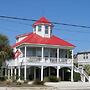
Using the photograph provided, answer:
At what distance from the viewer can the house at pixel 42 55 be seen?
53.6m

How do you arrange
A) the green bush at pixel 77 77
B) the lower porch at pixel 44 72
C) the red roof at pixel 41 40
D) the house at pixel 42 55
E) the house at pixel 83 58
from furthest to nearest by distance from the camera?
1. the house at pixel 83 58
2. the green bush at pixel 77 77
3. the lower porch at pixel 44 72
4. the red roof at pixel 41 40
5. the house at pixel 42 55

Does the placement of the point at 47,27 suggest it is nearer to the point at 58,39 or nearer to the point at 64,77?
the point at 58,39

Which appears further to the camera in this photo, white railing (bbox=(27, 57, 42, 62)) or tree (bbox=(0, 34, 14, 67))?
white railing (bbox=(27, 57, 42, 62))

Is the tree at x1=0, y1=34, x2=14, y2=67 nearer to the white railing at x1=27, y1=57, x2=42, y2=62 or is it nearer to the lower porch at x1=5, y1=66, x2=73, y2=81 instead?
the white railing at x1=27, y1=57, x2=42, y2=62

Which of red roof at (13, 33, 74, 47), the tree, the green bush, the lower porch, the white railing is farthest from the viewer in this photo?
the green bush

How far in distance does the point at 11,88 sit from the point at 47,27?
82.9 feet

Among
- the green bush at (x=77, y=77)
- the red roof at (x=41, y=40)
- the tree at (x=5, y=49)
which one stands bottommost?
the green bush at (x=77, y=77)

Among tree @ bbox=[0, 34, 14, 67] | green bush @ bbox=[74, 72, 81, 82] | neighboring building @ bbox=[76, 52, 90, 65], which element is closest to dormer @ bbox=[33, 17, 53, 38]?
green bush @ bbox=[74, 72, 81, 82]

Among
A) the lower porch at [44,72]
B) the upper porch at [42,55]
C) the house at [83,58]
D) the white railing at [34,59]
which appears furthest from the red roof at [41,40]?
the house at [83,58]

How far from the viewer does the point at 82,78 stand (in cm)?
5766

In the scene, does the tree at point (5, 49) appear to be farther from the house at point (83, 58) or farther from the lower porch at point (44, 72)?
the house at point (83, 58)

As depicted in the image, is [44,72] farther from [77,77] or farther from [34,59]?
[77,77]

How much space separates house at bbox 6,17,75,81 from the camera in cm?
5360

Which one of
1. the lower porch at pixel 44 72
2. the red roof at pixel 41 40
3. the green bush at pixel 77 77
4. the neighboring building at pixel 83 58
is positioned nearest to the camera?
the red roof at pixel 41 40
